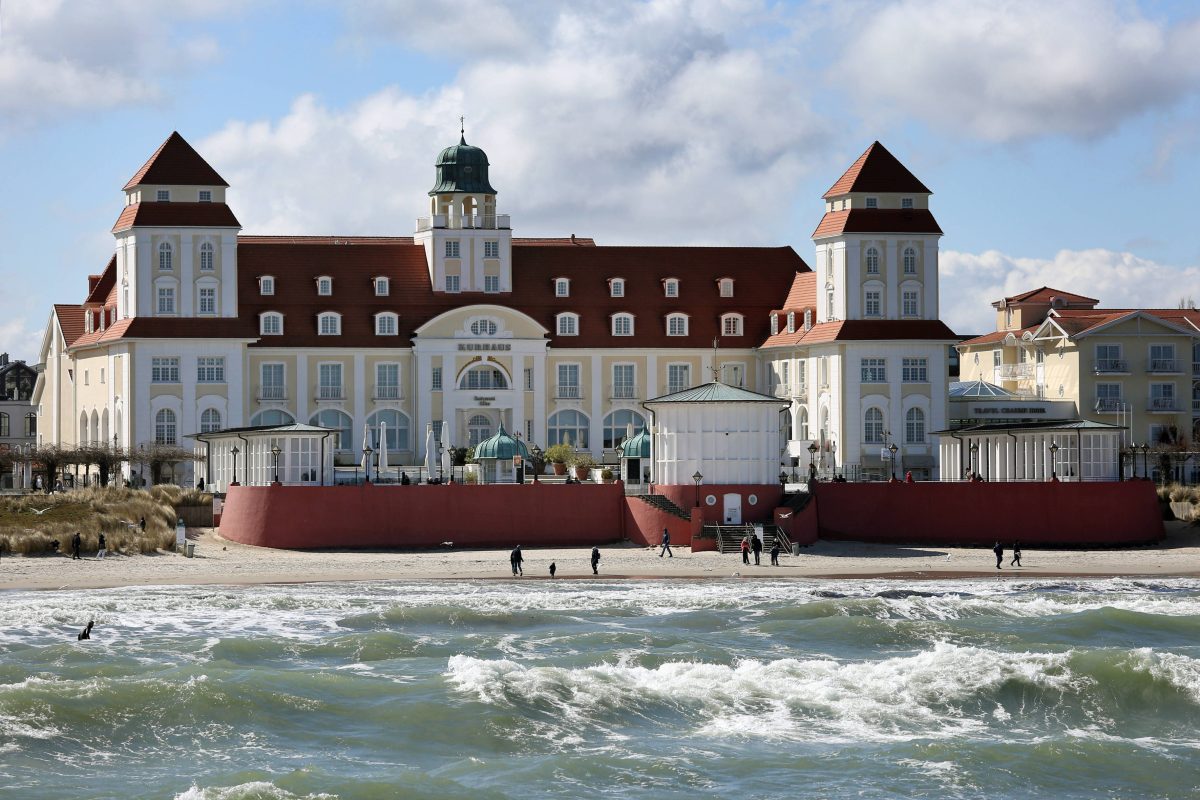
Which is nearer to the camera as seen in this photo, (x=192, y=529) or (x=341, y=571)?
(x=341, y=571)

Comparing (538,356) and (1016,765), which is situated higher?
(538,356)

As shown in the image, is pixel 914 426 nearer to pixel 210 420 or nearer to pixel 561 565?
pixel 561 565

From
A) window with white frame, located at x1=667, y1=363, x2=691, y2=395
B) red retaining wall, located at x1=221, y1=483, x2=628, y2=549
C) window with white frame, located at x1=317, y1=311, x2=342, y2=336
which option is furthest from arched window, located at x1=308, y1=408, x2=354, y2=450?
red retaining wall, located at x1=221, y1=483, x2=628, y2=549

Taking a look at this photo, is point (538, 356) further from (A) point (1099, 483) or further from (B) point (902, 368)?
(A) point (1099, 483)

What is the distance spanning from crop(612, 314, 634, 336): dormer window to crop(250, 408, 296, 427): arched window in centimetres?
1392

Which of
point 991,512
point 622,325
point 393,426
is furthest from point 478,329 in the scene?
point 991,512

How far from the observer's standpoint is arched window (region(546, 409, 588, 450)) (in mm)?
84875

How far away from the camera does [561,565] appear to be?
62375 mm

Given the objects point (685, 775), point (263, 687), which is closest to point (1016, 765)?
point (685, 775)

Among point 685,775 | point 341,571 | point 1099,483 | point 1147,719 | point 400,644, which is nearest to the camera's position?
point 685,775

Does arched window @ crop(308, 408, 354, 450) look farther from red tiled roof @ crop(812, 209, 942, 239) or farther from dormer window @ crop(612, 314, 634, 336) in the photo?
red tiled roof @ crop(812, 209, 942, 239)

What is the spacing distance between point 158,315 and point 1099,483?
35572 mm

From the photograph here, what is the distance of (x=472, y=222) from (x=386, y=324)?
19.7 ft

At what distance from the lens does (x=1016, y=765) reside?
34094 mm
